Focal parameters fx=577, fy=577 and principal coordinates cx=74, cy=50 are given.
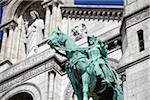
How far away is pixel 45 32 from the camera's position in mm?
22094

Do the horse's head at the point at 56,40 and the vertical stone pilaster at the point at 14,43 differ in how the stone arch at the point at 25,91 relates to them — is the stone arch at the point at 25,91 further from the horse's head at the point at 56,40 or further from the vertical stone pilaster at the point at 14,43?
the horse's head at the point at 56,40

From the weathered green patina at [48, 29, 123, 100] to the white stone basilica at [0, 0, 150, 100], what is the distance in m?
0.42

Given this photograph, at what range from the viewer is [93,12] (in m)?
21.7

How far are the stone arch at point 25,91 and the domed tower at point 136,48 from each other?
3504 mm

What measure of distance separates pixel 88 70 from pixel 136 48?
3.71 m

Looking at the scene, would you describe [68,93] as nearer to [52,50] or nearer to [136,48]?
[52,50]

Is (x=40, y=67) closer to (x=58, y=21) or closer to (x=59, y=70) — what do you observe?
(x=59, y=70)

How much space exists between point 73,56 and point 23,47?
33.4 ft

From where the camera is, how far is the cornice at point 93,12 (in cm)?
2136

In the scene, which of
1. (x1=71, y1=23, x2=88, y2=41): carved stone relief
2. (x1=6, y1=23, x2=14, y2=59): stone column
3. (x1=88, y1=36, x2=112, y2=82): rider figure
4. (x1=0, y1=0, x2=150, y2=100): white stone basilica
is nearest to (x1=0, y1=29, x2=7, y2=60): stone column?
(x1=0, y1=0, x2=150, y2=100): white stone basilica

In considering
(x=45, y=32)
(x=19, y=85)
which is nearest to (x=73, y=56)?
(x=19, y=85)

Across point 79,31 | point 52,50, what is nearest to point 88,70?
point 52,50

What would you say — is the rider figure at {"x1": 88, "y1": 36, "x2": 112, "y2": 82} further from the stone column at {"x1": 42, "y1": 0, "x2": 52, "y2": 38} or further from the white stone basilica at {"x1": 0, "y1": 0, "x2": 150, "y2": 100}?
the stone column at {"x1": 42, "y1": 0, "x2": 52, "y2": 38}

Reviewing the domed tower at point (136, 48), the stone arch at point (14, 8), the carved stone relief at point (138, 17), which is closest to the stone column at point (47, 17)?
the stone arch at point (14, 8)
